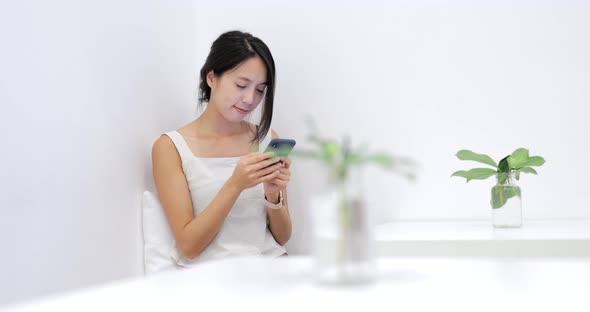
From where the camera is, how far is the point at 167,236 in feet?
6.27

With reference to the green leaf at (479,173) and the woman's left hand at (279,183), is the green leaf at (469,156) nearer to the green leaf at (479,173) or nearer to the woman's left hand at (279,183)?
the green leaf at (479,173)

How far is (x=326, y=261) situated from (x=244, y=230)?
1.21 metres

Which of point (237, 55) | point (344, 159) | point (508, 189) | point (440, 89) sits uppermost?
point (237, 55)

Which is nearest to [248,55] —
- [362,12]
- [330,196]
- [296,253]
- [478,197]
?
[362,12]

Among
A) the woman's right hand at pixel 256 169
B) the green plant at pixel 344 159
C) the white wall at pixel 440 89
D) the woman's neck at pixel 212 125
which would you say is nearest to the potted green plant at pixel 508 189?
the white wall at pixel 440 89

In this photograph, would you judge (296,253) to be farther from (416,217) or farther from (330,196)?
(330,196)

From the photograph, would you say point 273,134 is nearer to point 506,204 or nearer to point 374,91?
point 374,91

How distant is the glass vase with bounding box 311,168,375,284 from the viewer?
A: 725 millimetres

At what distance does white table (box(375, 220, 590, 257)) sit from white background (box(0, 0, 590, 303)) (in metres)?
0.45

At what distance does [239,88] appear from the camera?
1.95m

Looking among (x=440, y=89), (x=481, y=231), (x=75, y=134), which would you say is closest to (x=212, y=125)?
(x=75, y=134)

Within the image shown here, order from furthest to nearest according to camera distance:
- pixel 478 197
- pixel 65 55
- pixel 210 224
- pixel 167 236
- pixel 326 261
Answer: pixel 478 197
pixel 167 236
pixel 210 224
pixel 65 55
pixel 326 261

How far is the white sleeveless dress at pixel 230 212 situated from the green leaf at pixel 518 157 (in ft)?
2.34

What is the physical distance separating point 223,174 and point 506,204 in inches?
31.1
